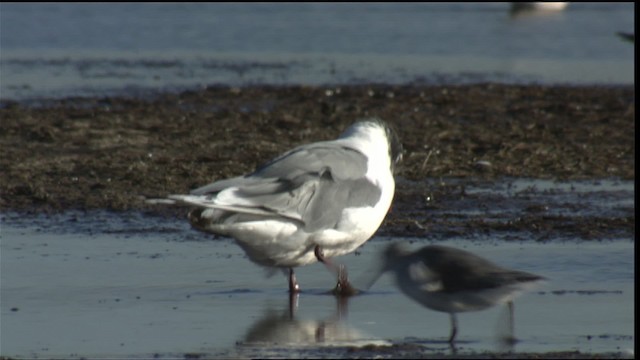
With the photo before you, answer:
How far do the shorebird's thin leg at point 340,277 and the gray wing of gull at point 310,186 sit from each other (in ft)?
0.56

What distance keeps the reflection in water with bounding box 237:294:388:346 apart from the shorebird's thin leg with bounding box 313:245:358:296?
0.75 feet

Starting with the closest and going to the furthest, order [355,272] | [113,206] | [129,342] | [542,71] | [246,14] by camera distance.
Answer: [129,342] < [355,272] < [113,206] < [542,71] < [246,14]

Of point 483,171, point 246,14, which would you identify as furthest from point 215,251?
point 246,14

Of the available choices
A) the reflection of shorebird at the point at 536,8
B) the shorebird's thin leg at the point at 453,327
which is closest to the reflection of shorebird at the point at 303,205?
the shorebird's thin leg at the point at 453,327

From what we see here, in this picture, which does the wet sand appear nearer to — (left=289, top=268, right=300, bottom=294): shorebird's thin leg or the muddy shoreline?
the muddy shoreline

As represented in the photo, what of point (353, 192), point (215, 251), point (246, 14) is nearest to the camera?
point (353, 192)

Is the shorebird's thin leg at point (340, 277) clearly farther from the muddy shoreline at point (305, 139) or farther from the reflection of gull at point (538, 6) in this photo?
the reflection of gull at point (538, 6)

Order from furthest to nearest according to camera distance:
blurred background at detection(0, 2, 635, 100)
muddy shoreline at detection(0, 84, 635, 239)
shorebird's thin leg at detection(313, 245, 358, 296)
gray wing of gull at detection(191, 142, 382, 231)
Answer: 1. blurred background at detection(0, 2, 635, 100)
2. muddy shoreline at detection(0, 84, 635, 239)
3. shorebird's thin leg at detection(313, 245, 358, 296)
4. gray wing of gull at detection(191, 142, 382, 231)

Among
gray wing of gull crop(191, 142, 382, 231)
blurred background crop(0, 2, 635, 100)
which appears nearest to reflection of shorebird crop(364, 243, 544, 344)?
gray wing of gull crop(191, 142, 382, 231)

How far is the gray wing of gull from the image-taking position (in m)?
7.77

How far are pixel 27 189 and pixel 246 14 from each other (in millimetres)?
21600

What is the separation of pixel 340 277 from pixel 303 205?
0.46 meters

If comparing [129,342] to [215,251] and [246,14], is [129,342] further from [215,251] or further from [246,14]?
[246,14]

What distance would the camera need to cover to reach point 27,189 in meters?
11.1
